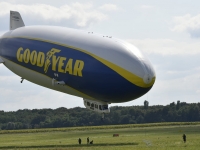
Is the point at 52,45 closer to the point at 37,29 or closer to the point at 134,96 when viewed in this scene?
the point at 37,29

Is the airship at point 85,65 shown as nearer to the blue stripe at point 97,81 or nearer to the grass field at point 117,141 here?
the blue stripe at point 97,81

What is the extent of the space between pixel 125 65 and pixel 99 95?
5311 millimetres

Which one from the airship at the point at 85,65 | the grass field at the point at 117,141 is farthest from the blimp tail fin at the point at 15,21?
the grass field at the point at 117,141

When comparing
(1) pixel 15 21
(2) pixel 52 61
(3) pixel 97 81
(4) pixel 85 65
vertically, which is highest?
(1) pixel 15 21

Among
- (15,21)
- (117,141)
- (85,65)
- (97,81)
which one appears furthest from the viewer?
(117,141)

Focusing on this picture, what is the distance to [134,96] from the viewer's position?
228 feet

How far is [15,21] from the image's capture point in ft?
296

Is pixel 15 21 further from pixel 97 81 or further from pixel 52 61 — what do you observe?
pixel 97 81

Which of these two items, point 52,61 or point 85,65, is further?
point 52,61

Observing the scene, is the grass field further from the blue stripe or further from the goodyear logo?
the goodyear logo

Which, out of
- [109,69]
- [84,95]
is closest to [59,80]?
[84,95]

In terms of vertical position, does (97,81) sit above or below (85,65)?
below

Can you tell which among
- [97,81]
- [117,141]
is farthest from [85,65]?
[117,141]

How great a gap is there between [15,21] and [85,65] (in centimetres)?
2556
